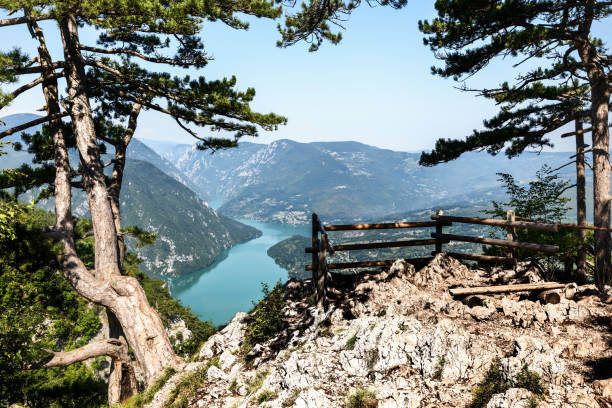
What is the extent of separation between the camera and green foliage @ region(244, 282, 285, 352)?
24.5 ft

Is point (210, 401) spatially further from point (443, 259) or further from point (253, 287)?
point (253, 287)

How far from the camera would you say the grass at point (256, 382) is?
546cm

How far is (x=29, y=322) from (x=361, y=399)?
1944 cm

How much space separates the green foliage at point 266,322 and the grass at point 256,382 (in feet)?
4.80

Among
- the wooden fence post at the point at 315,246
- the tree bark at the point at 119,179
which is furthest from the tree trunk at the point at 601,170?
the tree bark at the point at 119,179

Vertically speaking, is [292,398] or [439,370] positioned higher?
[439,370]

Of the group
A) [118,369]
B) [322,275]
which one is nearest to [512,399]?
[322,275]

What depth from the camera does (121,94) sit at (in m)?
8.69

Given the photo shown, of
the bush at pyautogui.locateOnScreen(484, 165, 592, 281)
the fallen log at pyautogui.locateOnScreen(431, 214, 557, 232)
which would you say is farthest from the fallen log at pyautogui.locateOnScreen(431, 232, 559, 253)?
the bush at pyautogui.locateOnScreen(484, 165, 592, 281)

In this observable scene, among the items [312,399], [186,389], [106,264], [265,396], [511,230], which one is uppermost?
[511,230]

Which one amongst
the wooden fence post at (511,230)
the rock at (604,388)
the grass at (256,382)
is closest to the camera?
the rock at (604,388)

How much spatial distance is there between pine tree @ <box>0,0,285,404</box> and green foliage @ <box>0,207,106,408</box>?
0.88m

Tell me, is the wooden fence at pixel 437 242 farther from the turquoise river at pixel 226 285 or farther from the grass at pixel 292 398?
the turquoise river at pixel 226 285

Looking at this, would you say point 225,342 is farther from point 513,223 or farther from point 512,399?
point 513,223
